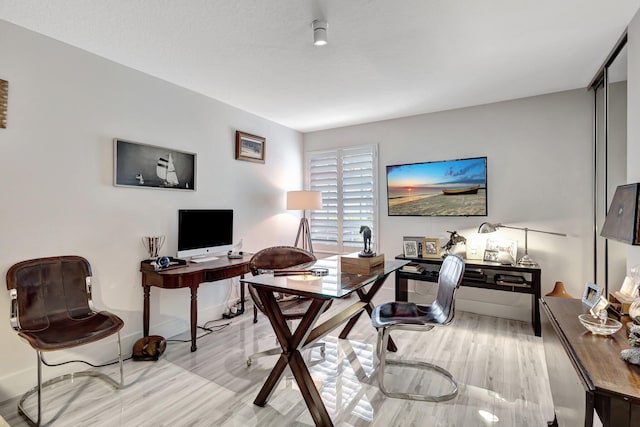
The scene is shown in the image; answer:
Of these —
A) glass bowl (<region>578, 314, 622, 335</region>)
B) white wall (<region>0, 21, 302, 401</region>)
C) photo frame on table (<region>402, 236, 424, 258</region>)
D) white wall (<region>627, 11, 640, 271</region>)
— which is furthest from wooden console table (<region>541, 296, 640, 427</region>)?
white wall (<region>0, 21, 302, 401</region>)

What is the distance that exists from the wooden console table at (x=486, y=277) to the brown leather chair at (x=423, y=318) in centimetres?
122

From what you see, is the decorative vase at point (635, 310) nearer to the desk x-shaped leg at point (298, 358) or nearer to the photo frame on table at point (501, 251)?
the desk x-shaped leg at point (298, 358)

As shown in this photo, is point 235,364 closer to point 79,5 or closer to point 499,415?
point 499,415

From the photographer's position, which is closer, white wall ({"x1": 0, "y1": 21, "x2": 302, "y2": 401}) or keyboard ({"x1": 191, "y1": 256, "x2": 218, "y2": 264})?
white wall ({"x1": 0, "y1": 21, "x2": 302, "y2": 401})

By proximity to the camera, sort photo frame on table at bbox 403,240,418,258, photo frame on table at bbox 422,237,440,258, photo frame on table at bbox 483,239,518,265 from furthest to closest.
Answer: photo frame on table at bbox 403,240,418,258 → photo frame on table at bbox 422,237,440,258 → photo frame on table at bbox 483,239,518,265

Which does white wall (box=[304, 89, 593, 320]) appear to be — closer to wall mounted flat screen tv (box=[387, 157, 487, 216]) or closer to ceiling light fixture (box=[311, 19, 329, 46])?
wall mounted flat screen tv (box=[387, 157, 487, 216])

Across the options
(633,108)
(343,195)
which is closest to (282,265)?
(343,195)

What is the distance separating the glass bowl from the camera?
137 cm

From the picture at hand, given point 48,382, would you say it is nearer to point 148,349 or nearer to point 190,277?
point 148,349

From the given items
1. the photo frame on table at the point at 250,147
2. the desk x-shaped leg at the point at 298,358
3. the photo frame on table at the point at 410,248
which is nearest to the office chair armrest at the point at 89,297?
the desk x-shaped leg at the point at 298,358

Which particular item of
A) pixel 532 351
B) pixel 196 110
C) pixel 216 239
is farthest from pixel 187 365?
pixel 532 351

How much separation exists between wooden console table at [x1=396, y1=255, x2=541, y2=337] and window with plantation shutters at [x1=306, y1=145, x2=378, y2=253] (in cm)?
85

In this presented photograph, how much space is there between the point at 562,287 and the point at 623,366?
2.49 meters

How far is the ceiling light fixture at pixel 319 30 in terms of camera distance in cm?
210
